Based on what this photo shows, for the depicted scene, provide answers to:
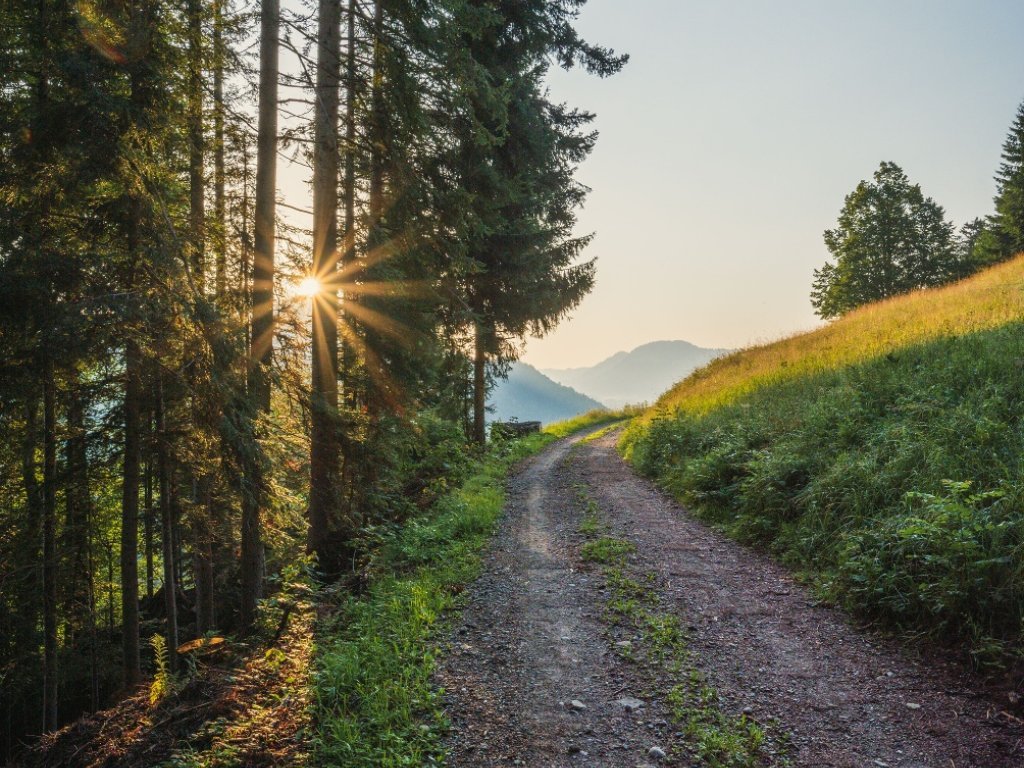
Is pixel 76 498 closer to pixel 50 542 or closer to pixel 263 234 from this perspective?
pixel 50 542

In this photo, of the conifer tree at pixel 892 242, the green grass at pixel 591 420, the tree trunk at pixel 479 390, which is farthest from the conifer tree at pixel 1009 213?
the tree trunk at pixel 479 390

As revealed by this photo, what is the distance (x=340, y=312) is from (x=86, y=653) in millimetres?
19153

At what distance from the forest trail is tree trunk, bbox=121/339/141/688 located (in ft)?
17.6

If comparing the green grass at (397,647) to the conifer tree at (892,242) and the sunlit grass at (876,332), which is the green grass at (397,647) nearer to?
the sunlit grass at (876,332)

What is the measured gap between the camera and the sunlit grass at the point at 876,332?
11.1 m

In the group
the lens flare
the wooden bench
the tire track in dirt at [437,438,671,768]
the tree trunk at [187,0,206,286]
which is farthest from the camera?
the wooden bench

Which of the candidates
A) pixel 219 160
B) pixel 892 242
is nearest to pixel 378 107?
pixel 219 160

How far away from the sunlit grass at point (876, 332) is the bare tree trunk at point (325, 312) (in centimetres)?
1022

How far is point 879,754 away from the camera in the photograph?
11.3ft

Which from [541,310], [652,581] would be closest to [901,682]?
[652,581]

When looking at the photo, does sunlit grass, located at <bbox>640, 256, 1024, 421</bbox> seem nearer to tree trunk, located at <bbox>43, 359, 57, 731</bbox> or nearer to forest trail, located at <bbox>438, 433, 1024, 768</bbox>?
forest trail, located at <bbox>438, 433, 1024, 768</bbox>

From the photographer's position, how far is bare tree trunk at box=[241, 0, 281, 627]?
820cm

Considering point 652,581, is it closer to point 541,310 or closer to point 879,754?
point 879,754

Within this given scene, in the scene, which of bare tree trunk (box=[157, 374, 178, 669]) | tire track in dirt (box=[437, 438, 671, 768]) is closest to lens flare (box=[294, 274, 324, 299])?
bare tree trunk (box=[157, 374, 178, 669])
